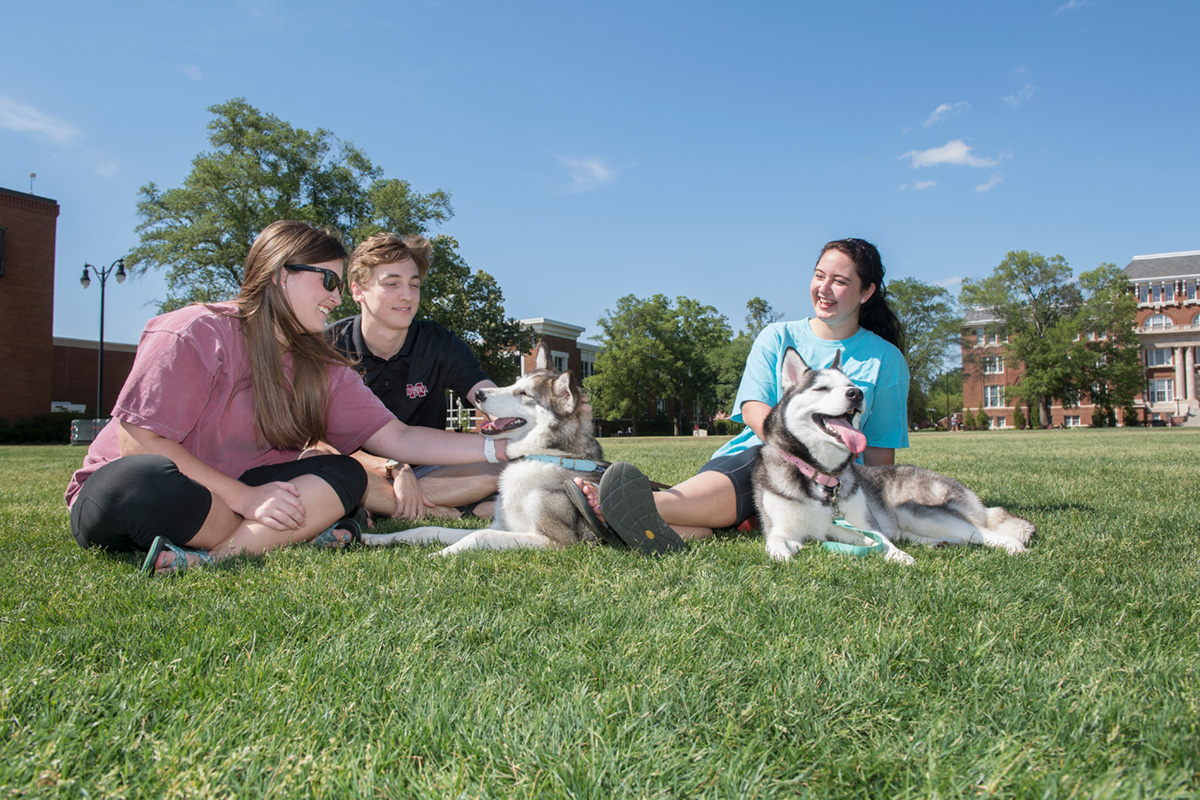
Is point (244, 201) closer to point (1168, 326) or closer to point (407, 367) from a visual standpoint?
point (407, 367)

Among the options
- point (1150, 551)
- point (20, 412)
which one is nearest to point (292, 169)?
point (20, 412)

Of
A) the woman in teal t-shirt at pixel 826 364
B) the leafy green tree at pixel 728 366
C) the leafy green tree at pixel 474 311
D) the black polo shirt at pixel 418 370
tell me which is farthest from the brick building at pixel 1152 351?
the black polo shirt at pixel 418 370

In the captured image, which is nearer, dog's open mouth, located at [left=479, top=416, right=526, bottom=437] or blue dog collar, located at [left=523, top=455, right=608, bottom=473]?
blue dog collar, located at [left=523, top=455, right=608, bottom=473]

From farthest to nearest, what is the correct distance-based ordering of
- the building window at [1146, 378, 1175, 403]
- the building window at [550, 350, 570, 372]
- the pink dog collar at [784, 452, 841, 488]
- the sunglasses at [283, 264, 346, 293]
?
1. the building window at [1146, 378, 1175, 403]
2. the building window at [550, 350, 570, 372]
3. the pink dog collar at [784, 452, 841, 488]
4. the sunglasses at [283, 264, 346, 293]

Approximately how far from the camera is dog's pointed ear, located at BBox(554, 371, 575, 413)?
4.97m

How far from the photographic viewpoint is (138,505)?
3281mm

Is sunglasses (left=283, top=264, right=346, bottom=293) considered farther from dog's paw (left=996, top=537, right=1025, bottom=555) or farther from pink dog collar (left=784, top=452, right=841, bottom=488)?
dog's paw (left=996, top=537, right=1025, bottom=555)

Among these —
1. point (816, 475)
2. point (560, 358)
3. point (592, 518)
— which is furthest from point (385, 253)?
point (560, 358)

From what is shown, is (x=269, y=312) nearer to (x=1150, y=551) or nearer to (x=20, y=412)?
(x=1150, y=551)

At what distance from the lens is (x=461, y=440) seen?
469 centimetres

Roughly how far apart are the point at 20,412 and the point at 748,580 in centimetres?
4493

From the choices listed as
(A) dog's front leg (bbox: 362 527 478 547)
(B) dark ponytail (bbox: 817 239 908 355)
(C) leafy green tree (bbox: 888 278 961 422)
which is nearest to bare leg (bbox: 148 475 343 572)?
(A) dog's front leg (bbox: 362 527 478 547)

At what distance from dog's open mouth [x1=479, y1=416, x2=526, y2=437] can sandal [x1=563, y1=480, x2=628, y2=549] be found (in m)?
1.06

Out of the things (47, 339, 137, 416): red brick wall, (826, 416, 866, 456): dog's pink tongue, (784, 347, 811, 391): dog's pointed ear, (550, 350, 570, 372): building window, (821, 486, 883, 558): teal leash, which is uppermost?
(550, 350, 570, 372): building window
